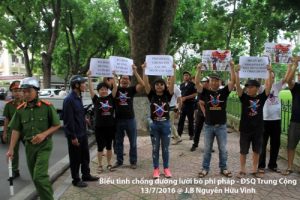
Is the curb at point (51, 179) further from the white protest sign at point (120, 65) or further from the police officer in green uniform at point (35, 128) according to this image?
the white protest sign at point (120, 65)

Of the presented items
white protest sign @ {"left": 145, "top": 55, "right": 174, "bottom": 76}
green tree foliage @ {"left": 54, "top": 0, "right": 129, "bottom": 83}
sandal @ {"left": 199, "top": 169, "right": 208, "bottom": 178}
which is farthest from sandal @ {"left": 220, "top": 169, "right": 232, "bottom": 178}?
green tree foliage @ {"left": 54, "top": 0, "right": 129, "bottom": 83}

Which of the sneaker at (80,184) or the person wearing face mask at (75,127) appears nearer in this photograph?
the person wearing face mask at (75,127)

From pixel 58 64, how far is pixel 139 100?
33.5m

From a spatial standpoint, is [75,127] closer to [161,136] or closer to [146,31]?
[161,136]

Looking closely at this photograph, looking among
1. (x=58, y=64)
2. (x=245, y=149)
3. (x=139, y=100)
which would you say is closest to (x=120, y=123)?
(x=245, y=149)

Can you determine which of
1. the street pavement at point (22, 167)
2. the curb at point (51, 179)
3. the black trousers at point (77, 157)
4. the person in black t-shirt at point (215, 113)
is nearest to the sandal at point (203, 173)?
the person in black t-shirt at point (215, 113)

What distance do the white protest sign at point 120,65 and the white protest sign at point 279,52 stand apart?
8.15 feet

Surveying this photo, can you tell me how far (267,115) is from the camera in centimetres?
720

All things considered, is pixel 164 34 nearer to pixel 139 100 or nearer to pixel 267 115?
pixel 139 100

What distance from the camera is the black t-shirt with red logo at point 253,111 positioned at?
266 inches

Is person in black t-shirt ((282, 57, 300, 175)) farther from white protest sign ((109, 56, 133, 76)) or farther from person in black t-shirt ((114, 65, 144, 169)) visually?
white protest sign ((109, 56, 133, 76))

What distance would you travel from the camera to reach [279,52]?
282 inches

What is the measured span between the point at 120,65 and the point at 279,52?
2.82 meters

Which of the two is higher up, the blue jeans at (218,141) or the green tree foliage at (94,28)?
the green tree foliage at (94,28)
